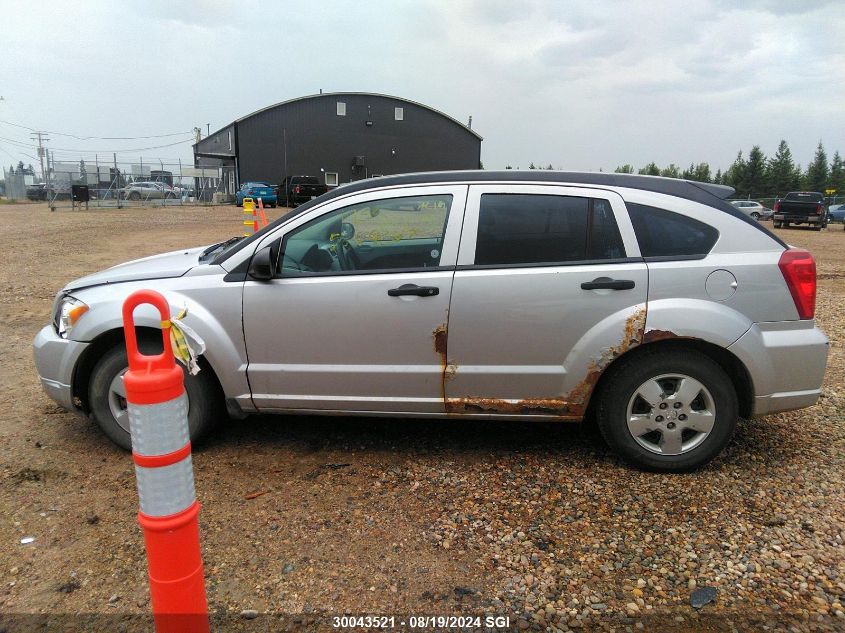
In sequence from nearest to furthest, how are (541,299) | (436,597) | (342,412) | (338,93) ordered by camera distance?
(436,597) < (541,299) < (342,412) < (338,93)

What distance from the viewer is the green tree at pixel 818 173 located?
73000 mm

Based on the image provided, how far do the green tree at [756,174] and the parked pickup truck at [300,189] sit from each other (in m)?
60.0

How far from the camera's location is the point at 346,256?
3.70 metres

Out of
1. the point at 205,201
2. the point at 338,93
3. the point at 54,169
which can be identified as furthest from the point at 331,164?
the point at 54,169

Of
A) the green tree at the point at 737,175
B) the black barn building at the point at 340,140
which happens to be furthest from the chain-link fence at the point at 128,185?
the green tree at the point at 737,175

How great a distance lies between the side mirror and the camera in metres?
3.47

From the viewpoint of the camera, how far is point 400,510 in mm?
3152

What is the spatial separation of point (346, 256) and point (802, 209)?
99.6ft

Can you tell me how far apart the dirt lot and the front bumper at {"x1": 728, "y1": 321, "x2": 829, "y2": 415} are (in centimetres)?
53

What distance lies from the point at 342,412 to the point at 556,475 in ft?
4.39

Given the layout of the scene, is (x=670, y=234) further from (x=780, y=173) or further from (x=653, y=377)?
(x=780, y=173)

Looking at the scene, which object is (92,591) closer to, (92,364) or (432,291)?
(92,364)

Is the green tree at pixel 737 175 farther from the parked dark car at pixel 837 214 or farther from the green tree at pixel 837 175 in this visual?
the parked dark car at pixel 837 214

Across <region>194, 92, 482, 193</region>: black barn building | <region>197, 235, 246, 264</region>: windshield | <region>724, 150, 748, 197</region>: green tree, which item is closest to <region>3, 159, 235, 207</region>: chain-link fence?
<region>194, 92, 482, 193</region>: black barn building
